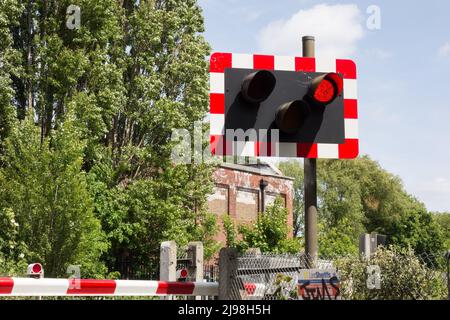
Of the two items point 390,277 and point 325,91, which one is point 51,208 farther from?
point 325,91

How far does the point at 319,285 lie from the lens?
6.32m

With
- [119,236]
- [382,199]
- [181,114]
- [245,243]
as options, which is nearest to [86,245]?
[119,236]

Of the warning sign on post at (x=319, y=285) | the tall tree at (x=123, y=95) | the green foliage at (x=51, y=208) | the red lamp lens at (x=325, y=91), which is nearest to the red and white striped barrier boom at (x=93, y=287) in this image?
the warning sign on post at (x=319, y=285)

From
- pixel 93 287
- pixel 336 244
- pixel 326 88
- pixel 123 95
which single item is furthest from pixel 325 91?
pixel 336 244

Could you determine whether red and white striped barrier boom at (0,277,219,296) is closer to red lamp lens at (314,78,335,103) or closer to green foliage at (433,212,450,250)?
red lamp lens at (314,78,335,103)

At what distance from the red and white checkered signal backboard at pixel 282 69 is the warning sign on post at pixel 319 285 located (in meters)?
1.27

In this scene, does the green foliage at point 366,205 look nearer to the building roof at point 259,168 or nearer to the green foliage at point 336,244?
the green foliage at point 336,244

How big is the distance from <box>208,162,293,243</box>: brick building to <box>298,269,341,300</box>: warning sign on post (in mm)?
32852

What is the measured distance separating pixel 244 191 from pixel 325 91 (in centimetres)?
3671

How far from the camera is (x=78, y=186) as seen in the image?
22094mm

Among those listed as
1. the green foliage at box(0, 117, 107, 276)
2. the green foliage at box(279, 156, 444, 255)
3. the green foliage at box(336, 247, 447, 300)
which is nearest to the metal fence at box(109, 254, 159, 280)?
the green foliage at box(0, 117, 107, 276)

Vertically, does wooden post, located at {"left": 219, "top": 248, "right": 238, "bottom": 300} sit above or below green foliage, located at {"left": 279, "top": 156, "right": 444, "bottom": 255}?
below

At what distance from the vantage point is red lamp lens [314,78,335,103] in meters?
6.98

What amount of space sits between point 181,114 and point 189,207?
4400 mm
